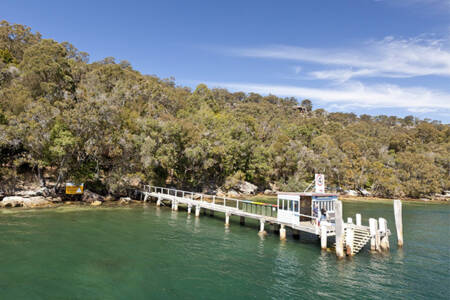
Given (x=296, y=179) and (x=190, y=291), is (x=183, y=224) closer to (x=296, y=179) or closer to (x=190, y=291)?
(x=190, y=291)

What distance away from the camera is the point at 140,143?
136 feet

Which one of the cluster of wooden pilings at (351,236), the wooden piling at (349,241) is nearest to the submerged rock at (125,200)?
the cluster of wooden pilings at (351,236)

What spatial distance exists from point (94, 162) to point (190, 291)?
34.1m

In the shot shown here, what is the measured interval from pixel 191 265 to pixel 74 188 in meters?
27.7

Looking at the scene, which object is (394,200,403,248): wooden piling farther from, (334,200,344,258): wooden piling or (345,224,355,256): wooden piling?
(334,200,344,258): wooden piling

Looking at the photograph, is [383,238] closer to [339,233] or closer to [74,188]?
[339,233]

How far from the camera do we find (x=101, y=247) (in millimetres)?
18562

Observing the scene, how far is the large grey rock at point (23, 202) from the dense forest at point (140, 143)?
12.2 feet

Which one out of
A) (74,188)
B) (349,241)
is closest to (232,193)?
(74,188)

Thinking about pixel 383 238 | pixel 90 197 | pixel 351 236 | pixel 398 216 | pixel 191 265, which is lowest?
pixel 191 265

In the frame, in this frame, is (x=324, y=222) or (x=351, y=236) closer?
(x=351, y=236)

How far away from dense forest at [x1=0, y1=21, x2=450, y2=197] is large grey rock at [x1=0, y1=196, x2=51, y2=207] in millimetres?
3723

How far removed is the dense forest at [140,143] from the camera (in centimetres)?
3472

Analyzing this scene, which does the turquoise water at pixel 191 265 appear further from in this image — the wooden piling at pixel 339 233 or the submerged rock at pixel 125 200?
the submerged rock at pixel 125 200
